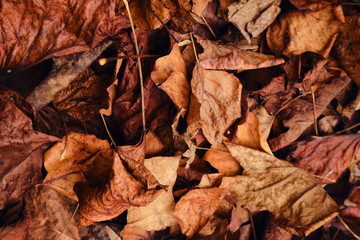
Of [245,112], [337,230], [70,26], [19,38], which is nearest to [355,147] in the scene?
[337,230]

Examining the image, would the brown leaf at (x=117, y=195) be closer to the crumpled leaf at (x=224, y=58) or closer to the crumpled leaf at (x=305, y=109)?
the crumpled leaf at (x=224, y=58)

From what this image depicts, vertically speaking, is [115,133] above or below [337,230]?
above

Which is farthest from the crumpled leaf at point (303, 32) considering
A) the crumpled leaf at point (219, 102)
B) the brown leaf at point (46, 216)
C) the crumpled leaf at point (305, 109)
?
the brown leaf at point (46, 216)

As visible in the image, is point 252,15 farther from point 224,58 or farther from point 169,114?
point 169,114

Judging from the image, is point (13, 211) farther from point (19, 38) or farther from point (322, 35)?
point (322, 35)

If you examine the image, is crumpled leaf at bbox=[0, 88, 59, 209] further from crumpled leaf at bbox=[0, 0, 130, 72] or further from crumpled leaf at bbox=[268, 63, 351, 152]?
crumpled leaf at bbox=[268, 63, 351, 152]

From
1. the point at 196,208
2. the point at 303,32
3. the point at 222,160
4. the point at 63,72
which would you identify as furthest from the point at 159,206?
the point at 303,32
